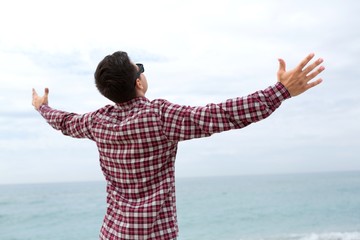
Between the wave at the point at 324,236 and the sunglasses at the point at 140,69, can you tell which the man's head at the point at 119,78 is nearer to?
the sunglasses at the point at 140,69

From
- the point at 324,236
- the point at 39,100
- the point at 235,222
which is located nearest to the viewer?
the point at 39,100

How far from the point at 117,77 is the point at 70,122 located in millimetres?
414

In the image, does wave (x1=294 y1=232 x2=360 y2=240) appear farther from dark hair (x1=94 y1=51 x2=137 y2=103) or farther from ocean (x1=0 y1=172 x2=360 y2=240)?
dark hair (x1=94 y1=51 x2=137 y2=103)

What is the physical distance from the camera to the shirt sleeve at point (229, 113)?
1.78m

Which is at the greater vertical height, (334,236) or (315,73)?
(315,73)

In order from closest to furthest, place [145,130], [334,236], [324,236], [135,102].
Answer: [145,130]
[135,102]
[334,236]
[324,236]

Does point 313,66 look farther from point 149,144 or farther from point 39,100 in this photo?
point 39,100

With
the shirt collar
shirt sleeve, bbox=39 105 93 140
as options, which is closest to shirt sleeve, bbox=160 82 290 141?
the shirt collar

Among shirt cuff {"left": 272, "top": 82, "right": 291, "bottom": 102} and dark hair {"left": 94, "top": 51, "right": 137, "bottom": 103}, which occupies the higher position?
dark hair {"left": 94, "top": 51, "right": 137, "bottom": 103}

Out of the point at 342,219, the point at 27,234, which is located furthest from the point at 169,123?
the point at 342,219

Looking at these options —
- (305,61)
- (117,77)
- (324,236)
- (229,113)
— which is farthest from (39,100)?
(324,236)

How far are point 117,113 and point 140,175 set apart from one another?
1.05 ft

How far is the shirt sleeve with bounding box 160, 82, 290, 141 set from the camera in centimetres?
178

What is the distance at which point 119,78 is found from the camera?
2045mm
